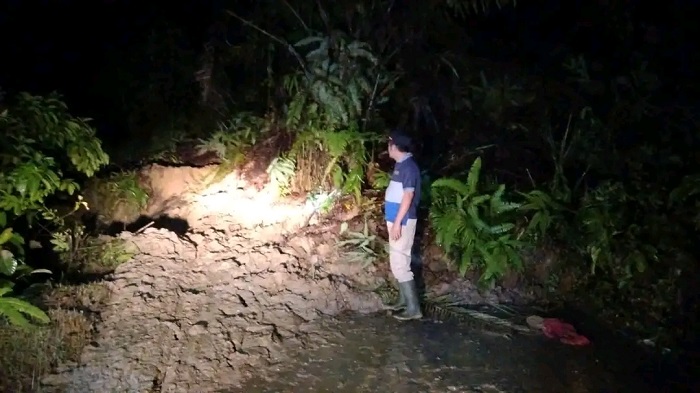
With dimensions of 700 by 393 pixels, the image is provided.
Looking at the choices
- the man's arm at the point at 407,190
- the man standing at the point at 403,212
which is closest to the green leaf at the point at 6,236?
the man standing at the point at 403,212

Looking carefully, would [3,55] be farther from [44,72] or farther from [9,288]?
[9,288]

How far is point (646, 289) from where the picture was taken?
8031 mm

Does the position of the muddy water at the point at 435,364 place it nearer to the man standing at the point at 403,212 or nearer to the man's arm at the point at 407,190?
the man standing at the point at 403,212

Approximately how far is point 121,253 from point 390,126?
16.7 ft

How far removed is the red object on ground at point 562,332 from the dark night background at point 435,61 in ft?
3.56

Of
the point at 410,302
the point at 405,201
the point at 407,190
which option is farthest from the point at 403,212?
the point at 410,302

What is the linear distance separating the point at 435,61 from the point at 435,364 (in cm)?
619

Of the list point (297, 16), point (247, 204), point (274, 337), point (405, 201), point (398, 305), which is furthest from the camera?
point (297, 16)

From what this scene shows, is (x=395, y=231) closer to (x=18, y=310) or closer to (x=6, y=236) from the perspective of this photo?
(x=18, y=310)

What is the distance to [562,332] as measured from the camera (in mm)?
7102

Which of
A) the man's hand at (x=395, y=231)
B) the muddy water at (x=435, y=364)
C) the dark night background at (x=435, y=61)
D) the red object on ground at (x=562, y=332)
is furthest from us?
the dark night background at (x=435, y=61)

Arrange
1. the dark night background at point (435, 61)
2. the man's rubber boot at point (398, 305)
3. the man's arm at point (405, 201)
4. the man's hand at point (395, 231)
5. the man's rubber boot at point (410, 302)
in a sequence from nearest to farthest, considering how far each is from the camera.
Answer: the man's arm at point (405, 201)
the man's hand at point (395, 231)
the man's rubber boot at point (410, 302)
the man's rubber boot at point (398, 305)
the dark night background at point (435, 61)

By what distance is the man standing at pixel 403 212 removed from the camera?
673 centimetres

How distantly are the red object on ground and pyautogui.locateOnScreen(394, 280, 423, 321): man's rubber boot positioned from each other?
137 cm
